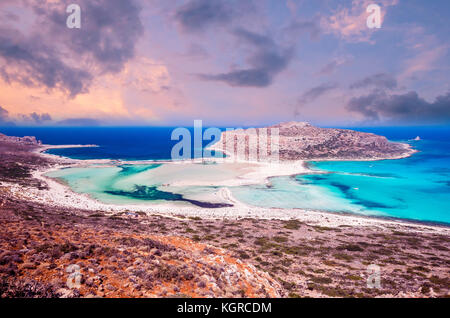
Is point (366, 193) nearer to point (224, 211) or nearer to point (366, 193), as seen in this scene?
point (366, 193)

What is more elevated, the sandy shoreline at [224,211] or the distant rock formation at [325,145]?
the distant rock formation at [325,145]

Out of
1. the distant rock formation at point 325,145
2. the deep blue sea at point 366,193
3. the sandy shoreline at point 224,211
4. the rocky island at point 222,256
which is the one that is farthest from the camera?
the distant rock formation at point 325,145

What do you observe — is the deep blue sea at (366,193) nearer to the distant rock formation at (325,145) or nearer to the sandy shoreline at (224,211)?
the sandy shoreline at (224,211)

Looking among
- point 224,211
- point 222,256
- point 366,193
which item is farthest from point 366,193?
point 222,256

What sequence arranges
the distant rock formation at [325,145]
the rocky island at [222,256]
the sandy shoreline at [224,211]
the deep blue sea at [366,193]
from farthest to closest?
the distant rock formation at [325,145] < the deep blue sea at [366,193] < the sandy shoreline at [224,211] < the rocky island at [222,256]

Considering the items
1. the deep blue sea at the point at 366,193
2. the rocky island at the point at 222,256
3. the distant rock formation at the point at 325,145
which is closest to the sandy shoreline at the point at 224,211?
the rocky island at the point at 222,256

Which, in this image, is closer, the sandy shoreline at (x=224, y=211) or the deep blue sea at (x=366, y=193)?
the sandy shoreline at (x=224, y=211)

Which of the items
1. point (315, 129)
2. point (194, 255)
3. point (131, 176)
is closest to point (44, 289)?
point (194, 255)

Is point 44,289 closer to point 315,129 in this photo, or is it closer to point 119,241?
point 119,241

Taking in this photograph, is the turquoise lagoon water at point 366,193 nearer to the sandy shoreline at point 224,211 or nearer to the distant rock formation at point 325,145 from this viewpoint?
the sandy shoreline at point 224,211
